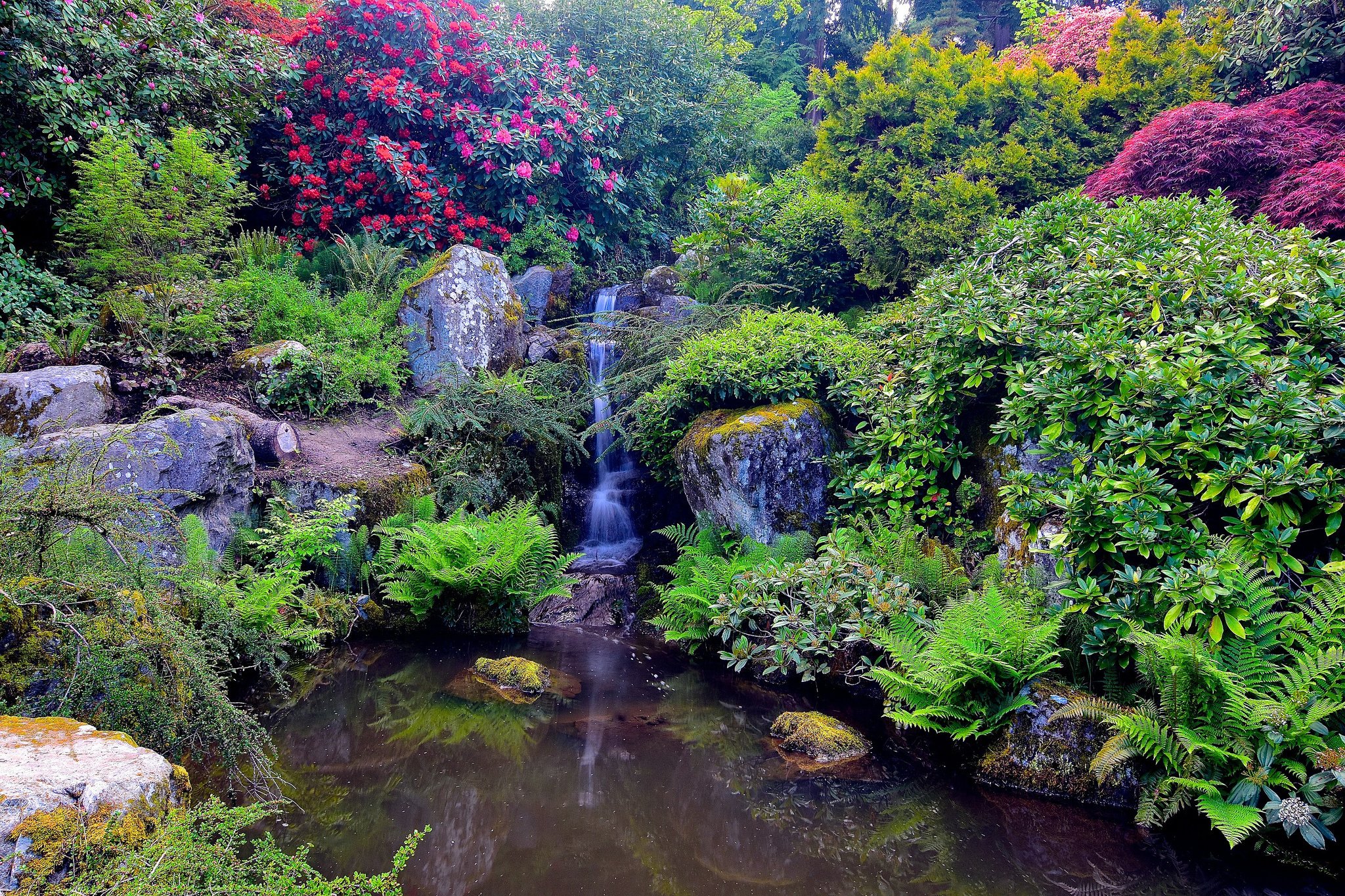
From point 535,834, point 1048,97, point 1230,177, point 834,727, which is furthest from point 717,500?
point 1048,97

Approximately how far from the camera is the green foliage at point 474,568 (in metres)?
5.89

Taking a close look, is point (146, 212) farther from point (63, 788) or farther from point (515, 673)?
point (63, 788)

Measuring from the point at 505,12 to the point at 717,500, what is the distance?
10.1 metres

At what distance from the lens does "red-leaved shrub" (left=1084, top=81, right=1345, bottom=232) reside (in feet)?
21.1

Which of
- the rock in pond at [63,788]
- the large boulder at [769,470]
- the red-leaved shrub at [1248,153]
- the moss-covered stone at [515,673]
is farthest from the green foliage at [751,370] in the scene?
the rock in pond at [63,788]

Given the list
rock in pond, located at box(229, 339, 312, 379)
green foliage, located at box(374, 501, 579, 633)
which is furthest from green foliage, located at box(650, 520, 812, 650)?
rock in pond, located at box(229, 339, 312, 379)

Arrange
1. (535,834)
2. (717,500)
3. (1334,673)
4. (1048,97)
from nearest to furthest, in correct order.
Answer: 1. (1334,673)
2. (535,834)
3. (717,500)
4. (1048,97)

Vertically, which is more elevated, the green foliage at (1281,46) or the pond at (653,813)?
the green foliage at (1281,46)

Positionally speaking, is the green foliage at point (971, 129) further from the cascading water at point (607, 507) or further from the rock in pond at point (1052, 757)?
the rock in pond at point (1052, 757)

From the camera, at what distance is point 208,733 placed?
3385 mm

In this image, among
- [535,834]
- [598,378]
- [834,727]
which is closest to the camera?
[535,834]

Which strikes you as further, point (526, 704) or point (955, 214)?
point (955, 214)

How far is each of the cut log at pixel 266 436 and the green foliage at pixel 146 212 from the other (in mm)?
1636

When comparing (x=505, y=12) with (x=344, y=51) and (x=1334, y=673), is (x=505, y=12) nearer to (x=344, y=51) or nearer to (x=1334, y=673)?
(x=344, y=51)
